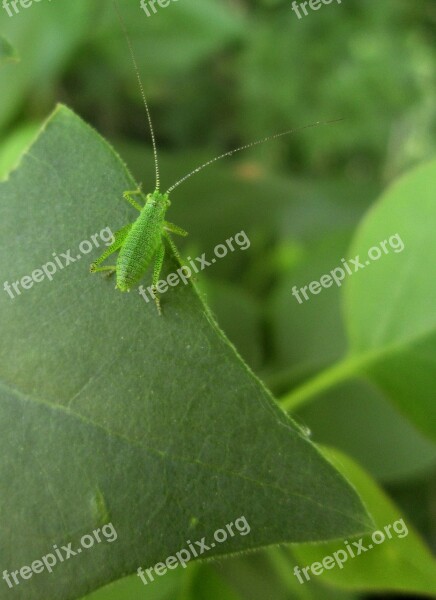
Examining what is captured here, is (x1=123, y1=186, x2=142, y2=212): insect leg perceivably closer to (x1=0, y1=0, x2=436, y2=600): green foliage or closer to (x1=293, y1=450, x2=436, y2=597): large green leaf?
(x1=0, y1=0, x2=436, y2=600): green foliage

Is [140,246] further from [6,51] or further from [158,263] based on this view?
[6,51]

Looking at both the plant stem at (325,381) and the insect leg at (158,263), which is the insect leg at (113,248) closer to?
Answer: the insect leg at (158,263)

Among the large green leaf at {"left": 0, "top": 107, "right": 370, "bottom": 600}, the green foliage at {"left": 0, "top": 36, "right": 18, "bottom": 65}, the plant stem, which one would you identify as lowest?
the large green leaf at {"left": 0, "top": 107, "right": 370, "bottom": 600}

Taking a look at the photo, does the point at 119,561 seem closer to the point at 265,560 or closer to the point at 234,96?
the point at 265,560

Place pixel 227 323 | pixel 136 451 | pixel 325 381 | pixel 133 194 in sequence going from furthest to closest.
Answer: pixel 227 323 < pixel 325 381 < pixel 133 194 < pixel 136 451

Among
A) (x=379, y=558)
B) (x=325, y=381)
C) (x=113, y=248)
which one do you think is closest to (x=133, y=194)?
(x=113, y=248)

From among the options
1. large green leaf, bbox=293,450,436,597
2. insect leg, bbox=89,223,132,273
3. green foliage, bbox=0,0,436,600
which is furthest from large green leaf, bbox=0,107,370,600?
large green leaf, bbox=293,450,436,597

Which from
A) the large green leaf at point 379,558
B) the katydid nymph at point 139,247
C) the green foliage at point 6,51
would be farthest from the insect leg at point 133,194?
the large green leaf at point 379,558
